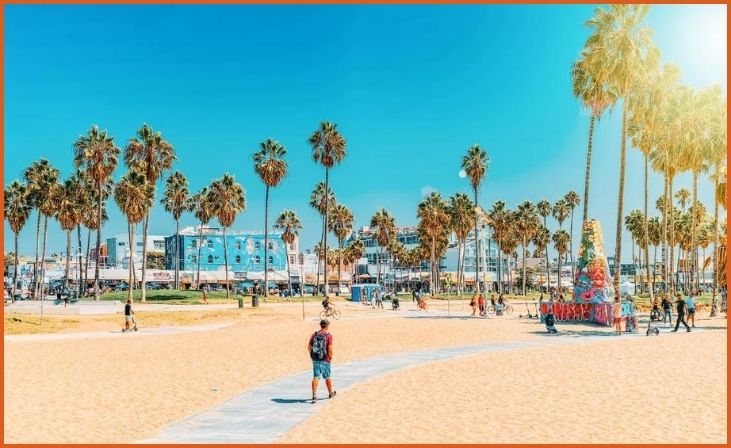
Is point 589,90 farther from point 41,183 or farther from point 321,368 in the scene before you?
point 41,183

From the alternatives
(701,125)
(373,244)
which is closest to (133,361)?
(701,125)

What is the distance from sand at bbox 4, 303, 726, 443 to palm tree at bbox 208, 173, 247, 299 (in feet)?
158

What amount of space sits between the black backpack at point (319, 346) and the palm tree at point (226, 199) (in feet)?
207

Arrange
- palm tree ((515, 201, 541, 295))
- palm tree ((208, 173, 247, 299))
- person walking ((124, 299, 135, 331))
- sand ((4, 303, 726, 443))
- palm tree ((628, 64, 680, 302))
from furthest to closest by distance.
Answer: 1. palm tree ((515, 201, 541, 295))
2. palm tree ((208, 173, 247, 299))
3. palm tree ((628, 64, 680, 302))
4. person walking ((124, 299, 135, 331))
5. sand ((4, 303, 726, 443))

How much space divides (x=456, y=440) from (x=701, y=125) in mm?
42045

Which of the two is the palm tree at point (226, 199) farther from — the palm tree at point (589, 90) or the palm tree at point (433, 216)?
the palm tree at point (589, 90)

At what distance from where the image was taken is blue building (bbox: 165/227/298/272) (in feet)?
399

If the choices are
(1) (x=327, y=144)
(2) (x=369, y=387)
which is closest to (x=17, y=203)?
(1) (x=327, y=144)

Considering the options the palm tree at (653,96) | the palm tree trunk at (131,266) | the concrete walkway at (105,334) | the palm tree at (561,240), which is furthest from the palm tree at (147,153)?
the palm tree at (561,240)

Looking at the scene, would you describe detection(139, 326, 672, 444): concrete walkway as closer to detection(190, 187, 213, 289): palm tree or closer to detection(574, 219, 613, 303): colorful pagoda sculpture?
detection(574, 219, 613, 303): colorful pagoda sculpture

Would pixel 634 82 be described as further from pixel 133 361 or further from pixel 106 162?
pixel 106 162

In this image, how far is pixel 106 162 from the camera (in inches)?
2382

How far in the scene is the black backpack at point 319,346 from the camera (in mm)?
12836

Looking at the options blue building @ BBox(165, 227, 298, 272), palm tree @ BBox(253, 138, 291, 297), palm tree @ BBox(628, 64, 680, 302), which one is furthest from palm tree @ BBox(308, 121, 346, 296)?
blue building @ BBox(165, 227, 298, 272)
